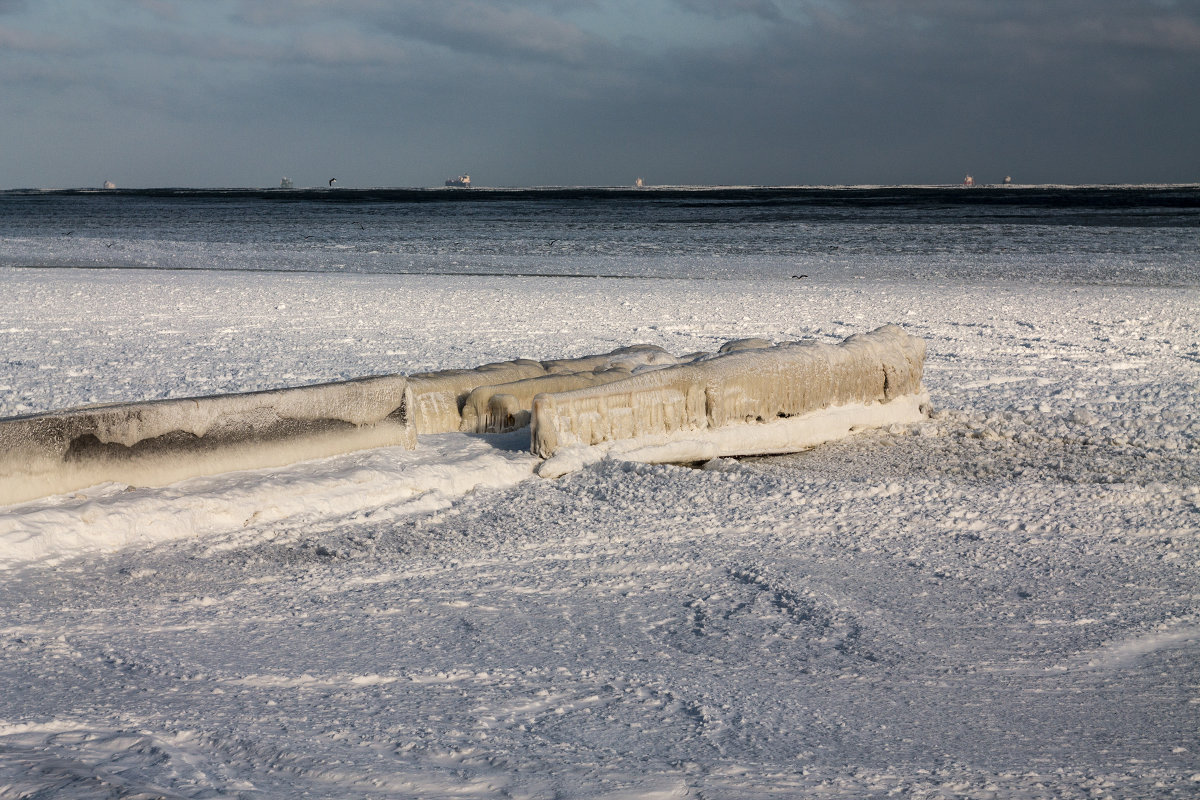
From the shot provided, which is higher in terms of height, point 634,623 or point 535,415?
point 535,415

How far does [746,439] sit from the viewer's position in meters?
5.01

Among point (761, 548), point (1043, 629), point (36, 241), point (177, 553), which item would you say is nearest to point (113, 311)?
point (177, 553)

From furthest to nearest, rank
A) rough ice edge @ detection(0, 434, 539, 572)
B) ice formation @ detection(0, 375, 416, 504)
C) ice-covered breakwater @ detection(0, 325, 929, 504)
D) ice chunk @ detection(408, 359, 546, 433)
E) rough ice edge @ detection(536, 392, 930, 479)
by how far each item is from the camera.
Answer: ice chunk @ detection(408, 359, 546, 433)
rough ice edge @ detection(536, 392, 930, 479)
ice-covered breakwater @ detection(0, 325, 929, 504)
ice formation @ detection(0, 375, 416, 504)
rough ice edge @ detection(0, 434, 539, 572)

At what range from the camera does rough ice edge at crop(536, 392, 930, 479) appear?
4.64m

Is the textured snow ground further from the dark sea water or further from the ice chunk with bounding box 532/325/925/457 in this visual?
the dark sea water

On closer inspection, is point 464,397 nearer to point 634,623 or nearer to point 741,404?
point 741,404

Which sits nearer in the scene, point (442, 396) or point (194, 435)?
point (194, 435)

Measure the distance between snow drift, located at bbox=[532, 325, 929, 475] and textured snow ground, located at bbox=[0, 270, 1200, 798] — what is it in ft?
0.59

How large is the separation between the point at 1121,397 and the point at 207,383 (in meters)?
5.38

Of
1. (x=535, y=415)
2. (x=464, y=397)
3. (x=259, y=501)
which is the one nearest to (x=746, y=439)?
(x=535, y=415)

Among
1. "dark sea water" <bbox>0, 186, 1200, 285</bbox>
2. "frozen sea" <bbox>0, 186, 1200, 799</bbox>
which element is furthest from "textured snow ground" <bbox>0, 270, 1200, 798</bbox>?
"dark sea water" <bbox>0, 186, 1200, 285</bbox>

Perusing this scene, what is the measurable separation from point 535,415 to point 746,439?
105cm

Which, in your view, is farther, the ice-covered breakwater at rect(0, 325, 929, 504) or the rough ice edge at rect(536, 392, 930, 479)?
the rough ice edge at rect(536, 392, 930, 479)

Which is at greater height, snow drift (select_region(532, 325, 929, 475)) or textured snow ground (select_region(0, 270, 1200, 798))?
snow drift (select_region(532, 325, 929, 475))
